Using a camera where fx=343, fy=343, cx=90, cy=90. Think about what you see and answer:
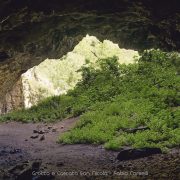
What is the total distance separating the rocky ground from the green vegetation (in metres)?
0.82

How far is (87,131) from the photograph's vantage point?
14.2 metres

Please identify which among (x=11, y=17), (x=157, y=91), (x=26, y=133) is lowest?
(x=26, y=133)

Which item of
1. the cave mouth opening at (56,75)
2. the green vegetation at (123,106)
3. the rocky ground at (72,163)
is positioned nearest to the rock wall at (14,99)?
the cave mouth opening at (56,75)

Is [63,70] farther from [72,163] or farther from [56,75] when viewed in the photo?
[72,163]

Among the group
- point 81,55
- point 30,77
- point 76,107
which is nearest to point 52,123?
point 76,107

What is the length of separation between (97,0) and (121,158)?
425 centimetres

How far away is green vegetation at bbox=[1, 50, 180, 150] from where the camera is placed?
40.2 feet

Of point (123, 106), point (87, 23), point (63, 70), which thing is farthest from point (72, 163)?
point (63, 70)

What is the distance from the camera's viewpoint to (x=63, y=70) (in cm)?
3500

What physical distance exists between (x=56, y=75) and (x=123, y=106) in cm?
1815

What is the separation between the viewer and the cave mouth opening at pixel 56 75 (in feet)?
91.5

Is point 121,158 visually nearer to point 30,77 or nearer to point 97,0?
point 97,0

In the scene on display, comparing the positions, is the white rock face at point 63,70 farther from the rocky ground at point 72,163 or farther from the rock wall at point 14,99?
the rocky ground at point 72,163

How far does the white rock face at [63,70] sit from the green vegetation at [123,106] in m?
6.19
